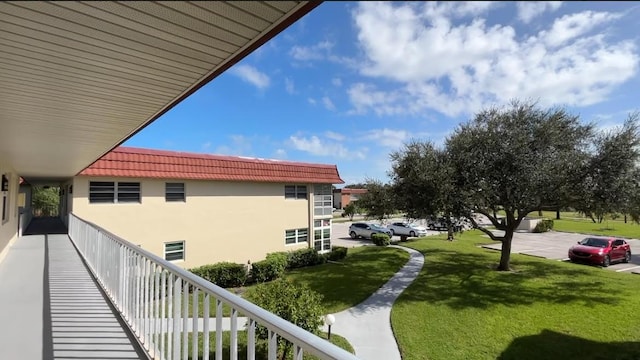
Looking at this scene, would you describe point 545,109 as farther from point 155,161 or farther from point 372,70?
point 155,161

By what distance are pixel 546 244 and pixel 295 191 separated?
63.8 ft

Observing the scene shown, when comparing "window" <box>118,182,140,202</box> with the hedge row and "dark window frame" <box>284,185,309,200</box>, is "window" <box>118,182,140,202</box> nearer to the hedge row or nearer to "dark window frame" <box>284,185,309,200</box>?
the hedge row

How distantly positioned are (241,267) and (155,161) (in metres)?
6.13

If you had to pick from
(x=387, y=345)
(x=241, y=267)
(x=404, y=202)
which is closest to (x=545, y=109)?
(x=404, y=202)

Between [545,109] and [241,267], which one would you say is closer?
[545,109]

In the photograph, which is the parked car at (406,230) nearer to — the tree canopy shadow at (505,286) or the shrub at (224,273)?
the tree canopy shadow at (505,286)

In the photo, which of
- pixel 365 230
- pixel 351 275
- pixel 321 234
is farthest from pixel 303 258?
pixel 365 230

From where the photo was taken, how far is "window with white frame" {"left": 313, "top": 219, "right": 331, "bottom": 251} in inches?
911

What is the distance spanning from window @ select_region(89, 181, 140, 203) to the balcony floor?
7.05m

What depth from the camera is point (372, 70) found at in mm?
3652

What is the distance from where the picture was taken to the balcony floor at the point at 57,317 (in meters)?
3.30

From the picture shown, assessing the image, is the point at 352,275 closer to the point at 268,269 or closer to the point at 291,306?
the point at 268,269

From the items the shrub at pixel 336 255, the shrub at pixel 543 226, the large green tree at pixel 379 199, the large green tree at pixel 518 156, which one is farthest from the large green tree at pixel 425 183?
the shrub at pixel 543 226

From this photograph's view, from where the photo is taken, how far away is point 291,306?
7418 mm
